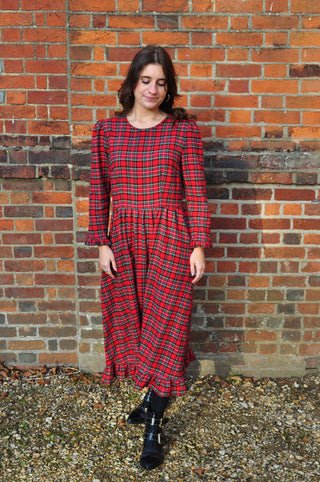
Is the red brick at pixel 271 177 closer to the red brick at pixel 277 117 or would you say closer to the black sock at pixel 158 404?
the red brick at pixel 277 117

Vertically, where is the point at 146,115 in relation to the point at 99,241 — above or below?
above

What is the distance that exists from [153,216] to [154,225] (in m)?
0.05

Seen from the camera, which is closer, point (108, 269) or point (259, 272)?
point (108, 269)

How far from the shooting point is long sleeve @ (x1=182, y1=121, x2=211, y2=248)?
7.30 ft

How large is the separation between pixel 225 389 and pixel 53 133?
198 cm

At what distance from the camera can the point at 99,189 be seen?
2.33 metres

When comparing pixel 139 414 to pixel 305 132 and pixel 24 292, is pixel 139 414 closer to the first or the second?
pixel 24 292

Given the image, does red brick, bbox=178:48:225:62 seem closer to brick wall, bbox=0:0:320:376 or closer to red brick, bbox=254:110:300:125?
brick wall, bbox=0:0:320:376

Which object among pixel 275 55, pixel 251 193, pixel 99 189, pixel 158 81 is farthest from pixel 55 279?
pixel 275 55

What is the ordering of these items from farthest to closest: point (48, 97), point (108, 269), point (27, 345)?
1. point (27, 345)
2. point (48, 97)
3. point (108, 269)

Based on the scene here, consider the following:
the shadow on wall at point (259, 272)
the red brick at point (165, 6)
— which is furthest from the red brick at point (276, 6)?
the shadow on wall at point (259, 272)

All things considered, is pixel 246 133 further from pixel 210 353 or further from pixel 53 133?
pixel 210 353

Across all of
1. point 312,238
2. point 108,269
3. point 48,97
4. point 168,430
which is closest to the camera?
point 108,269

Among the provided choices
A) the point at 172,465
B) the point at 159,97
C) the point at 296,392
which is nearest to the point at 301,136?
the point at 159,97
